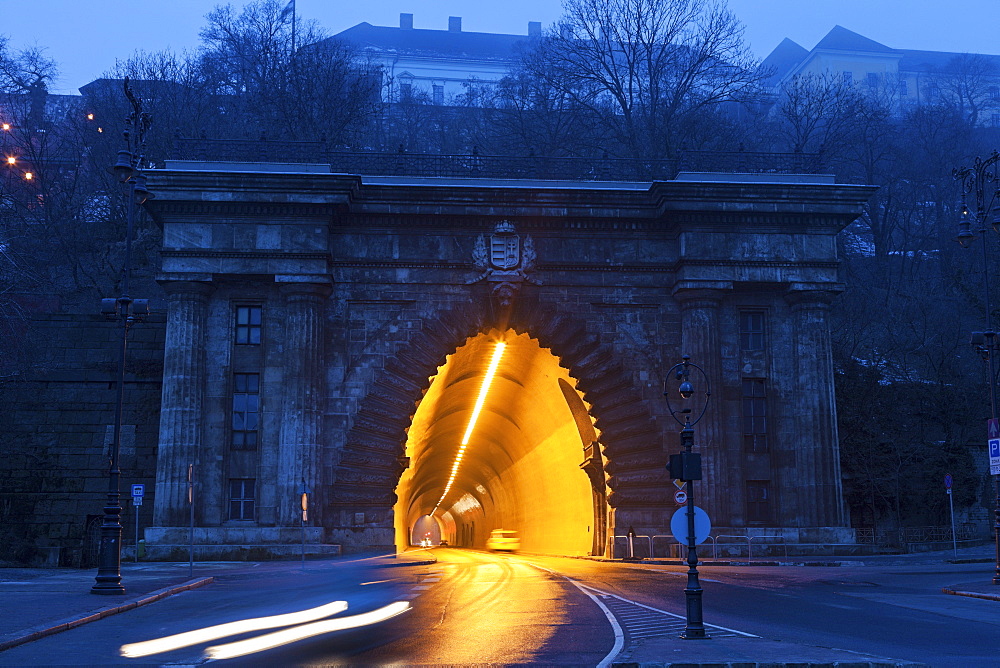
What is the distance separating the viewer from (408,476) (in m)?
49.1

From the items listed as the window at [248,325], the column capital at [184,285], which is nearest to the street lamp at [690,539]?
the window at [248,325]

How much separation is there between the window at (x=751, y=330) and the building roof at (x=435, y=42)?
8849cm

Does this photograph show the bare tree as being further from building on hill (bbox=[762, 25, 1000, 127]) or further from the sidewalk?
building on hill (bbox=[762, 25, 1000, 127])

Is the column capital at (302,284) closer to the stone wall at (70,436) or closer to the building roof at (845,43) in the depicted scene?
the stone wall at (70,436)

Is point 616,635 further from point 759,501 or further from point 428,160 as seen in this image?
point 428,160

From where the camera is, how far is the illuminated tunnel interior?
136 ft

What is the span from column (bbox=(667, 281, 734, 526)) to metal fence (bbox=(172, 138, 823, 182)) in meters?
5.37

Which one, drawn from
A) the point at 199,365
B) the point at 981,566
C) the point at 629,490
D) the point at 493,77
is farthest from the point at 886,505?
the point at 493,77

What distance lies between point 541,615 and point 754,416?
73.1 feet

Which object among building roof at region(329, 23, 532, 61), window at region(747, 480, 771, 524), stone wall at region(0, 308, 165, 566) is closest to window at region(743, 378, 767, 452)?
window at region(747, 480, 771, 524)

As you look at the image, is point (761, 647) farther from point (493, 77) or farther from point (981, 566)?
point (493, 77)

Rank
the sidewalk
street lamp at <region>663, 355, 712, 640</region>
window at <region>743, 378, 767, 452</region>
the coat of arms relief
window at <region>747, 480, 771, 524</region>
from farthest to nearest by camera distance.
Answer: window at <region>743, 378, 767, 452</region>, the coat of arms relief, window at <region>747, 480, 771, 524</region>, the sidewalk, street lamp at <region>663, 355, 712, 640</region>

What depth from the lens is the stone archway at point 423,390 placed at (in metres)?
36.1

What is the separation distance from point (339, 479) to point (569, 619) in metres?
19.8
